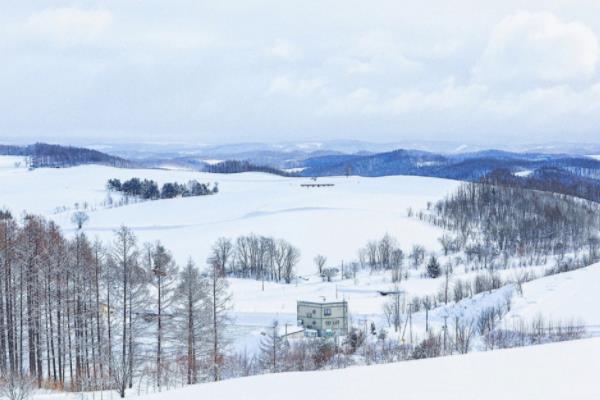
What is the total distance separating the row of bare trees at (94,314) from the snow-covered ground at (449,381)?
595cm

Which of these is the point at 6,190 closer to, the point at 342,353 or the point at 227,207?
the point at 227,207

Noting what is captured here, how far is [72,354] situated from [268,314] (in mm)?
16575

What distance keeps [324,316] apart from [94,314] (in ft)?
49.5

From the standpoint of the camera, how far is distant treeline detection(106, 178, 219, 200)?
263ft

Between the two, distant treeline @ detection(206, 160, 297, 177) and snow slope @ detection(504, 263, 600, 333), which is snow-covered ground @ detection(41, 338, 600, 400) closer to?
snow slope @ detection(504, 263, 600, 333)

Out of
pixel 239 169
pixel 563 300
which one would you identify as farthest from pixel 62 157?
pixel 563 300

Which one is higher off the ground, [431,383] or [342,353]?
[431,383]

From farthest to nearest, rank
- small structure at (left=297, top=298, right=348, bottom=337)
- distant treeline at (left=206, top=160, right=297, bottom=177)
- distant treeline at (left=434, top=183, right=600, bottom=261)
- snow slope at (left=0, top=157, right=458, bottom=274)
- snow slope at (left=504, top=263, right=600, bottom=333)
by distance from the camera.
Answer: distant treeline at (left=206, top=160, right=297, bottom=177) → snow slope at (left=0, top=157, right=458, bottom=274) → distant treeline at (left=434, top=183, right=600, bottom=261) → small structure at (left=297, top=298, right=348, bottom=337) → snow slope at (left=504, top=263, right=600, bottom=333)

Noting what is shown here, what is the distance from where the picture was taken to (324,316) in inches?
1151

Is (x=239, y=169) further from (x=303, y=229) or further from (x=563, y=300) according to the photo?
(x=563, y=300)

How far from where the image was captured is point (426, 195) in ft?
240

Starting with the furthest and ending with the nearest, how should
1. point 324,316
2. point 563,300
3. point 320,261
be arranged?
point 320,261
point 324,316
point 563,300

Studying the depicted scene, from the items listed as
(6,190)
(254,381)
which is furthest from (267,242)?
Result: (6,190)

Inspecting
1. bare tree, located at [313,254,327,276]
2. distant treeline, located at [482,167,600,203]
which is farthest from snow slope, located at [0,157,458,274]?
distant treeline, located at [482,167,600,203]
